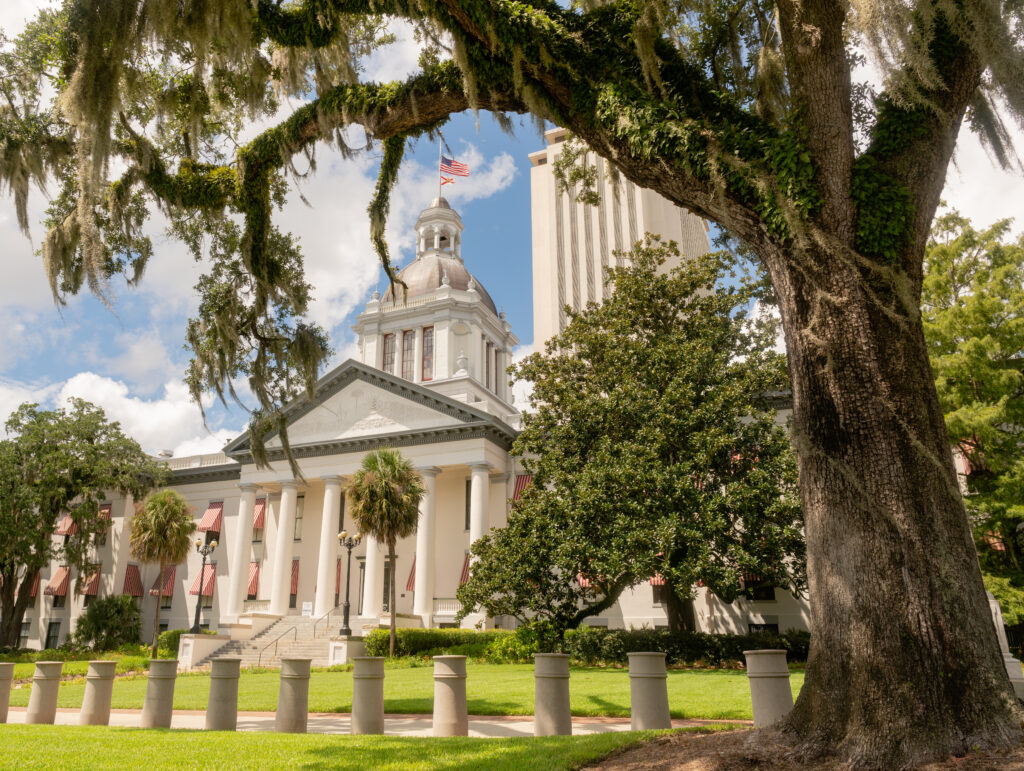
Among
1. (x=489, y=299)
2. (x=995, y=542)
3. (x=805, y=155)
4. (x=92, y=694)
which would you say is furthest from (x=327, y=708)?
(x=489, y=299)

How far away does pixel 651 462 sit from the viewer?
837 inches

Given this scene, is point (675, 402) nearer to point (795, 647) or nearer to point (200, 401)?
point (795, 647)

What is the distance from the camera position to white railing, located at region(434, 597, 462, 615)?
31.1 metres

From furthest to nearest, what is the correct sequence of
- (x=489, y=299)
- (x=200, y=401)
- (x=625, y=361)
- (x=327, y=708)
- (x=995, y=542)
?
(x=489, y=299) → (x=625, y=361) → (x=995, y=542) → (x=327, y=708) → (x=200, y=401)

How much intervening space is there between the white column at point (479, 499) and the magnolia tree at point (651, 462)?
263 inches

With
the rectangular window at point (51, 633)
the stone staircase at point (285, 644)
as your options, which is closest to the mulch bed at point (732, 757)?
the stone staircase at point (285, 644)

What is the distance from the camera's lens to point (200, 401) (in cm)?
1001

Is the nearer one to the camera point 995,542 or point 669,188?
point 669,188

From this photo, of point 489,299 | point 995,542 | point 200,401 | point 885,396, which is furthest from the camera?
point 489,299

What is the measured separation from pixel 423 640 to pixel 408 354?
2316 centimetres

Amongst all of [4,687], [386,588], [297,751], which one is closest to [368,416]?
[386,588]

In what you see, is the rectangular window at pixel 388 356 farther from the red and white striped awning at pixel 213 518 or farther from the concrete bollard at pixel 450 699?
the concrete bollard at pixel 450 699

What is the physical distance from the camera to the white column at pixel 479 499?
3061 centimetres

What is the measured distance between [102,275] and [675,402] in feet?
55.6
